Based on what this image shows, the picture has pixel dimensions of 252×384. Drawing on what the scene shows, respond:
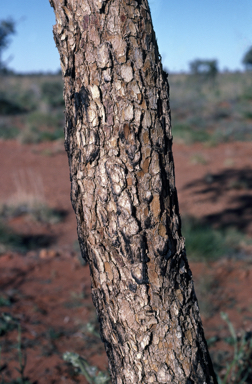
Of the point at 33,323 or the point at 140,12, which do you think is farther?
the point at 33,323

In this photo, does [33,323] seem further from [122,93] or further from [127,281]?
[122,93]

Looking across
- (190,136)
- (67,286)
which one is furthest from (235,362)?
(190,136)

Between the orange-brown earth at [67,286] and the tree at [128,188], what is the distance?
4.15 feet

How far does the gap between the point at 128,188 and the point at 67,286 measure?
2955 millimetres

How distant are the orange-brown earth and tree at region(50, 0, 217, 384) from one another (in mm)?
1265

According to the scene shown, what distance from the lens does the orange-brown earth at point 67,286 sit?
8.46 feet

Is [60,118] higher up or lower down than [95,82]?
higher up

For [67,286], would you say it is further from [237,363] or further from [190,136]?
[190,136]

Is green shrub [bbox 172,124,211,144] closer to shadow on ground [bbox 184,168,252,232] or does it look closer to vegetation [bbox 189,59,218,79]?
shadow on ground [bbox 184,168,252,232]

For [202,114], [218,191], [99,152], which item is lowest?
[99,152]

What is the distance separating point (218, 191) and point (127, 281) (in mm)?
7147

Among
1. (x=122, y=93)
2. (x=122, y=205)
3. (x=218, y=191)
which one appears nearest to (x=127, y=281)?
(x=122, y=205)

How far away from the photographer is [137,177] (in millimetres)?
1090

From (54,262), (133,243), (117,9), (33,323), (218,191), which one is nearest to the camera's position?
(117,9)
